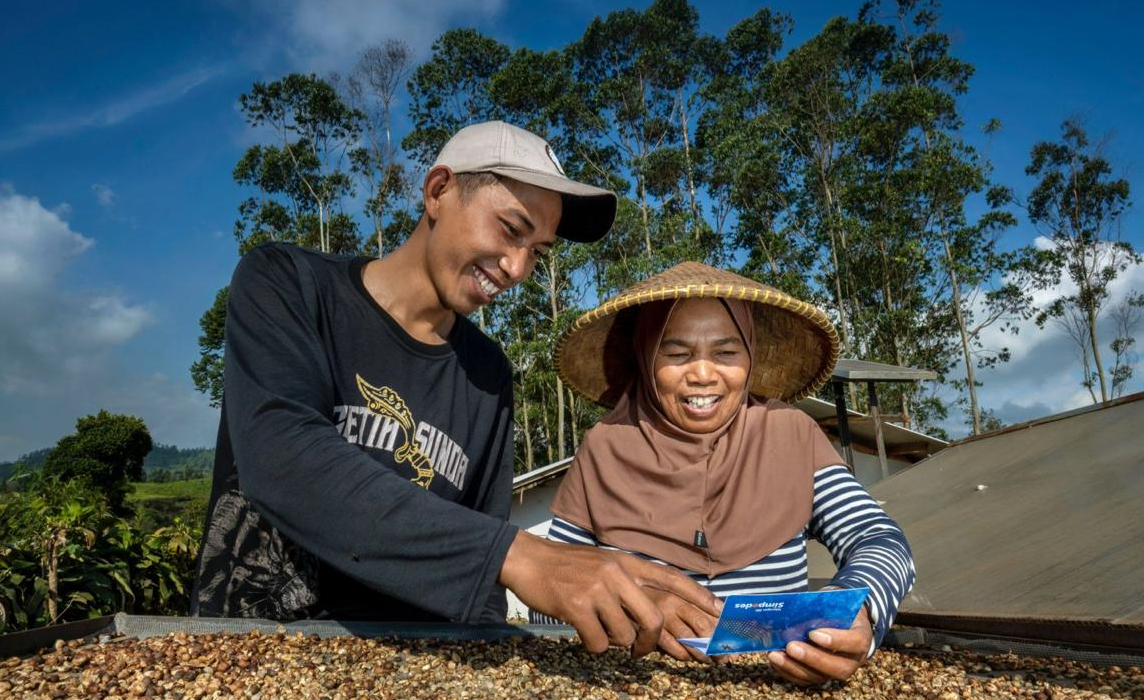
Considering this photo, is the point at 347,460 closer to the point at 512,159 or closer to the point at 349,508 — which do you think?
the point at 349,508

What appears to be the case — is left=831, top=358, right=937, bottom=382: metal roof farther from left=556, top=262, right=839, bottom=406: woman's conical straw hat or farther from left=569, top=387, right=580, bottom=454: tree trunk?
left=569, top=387, right=580, bottom=454: tree trunk

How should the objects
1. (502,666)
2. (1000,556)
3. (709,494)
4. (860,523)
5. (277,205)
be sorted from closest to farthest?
(502,666) → (860,523) → (709,494) → (1000,556) → (277,205)

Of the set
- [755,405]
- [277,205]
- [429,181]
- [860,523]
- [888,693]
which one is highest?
[277,205]

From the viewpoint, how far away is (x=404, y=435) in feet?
5.43

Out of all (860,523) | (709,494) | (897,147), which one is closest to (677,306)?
(709,494)

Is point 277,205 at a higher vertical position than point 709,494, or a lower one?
higher

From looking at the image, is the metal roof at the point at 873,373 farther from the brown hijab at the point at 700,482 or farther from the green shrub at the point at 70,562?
the brown hijab at the point at 700,482

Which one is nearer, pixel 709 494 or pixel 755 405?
pixel 709 494

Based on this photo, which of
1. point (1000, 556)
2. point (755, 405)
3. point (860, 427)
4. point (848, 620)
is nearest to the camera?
point (848, 620)

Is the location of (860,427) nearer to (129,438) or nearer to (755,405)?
(755,405)

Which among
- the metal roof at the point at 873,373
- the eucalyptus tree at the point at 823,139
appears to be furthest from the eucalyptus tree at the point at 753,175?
the metal roof at the point at 873,373

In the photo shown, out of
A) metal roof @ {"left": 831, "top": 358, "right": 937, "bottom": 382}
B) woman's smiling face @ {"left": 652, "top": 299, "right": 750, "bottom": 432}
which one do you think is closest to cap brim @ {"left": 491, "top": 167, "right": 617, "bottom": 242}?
woman's smiling face @ {"left": 652, "top": 299, "right": 750, "bottom": 432}

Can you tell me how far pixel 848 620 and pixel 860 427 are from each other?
12.9 metres

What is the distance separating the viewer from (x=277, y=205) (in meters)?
26.0
